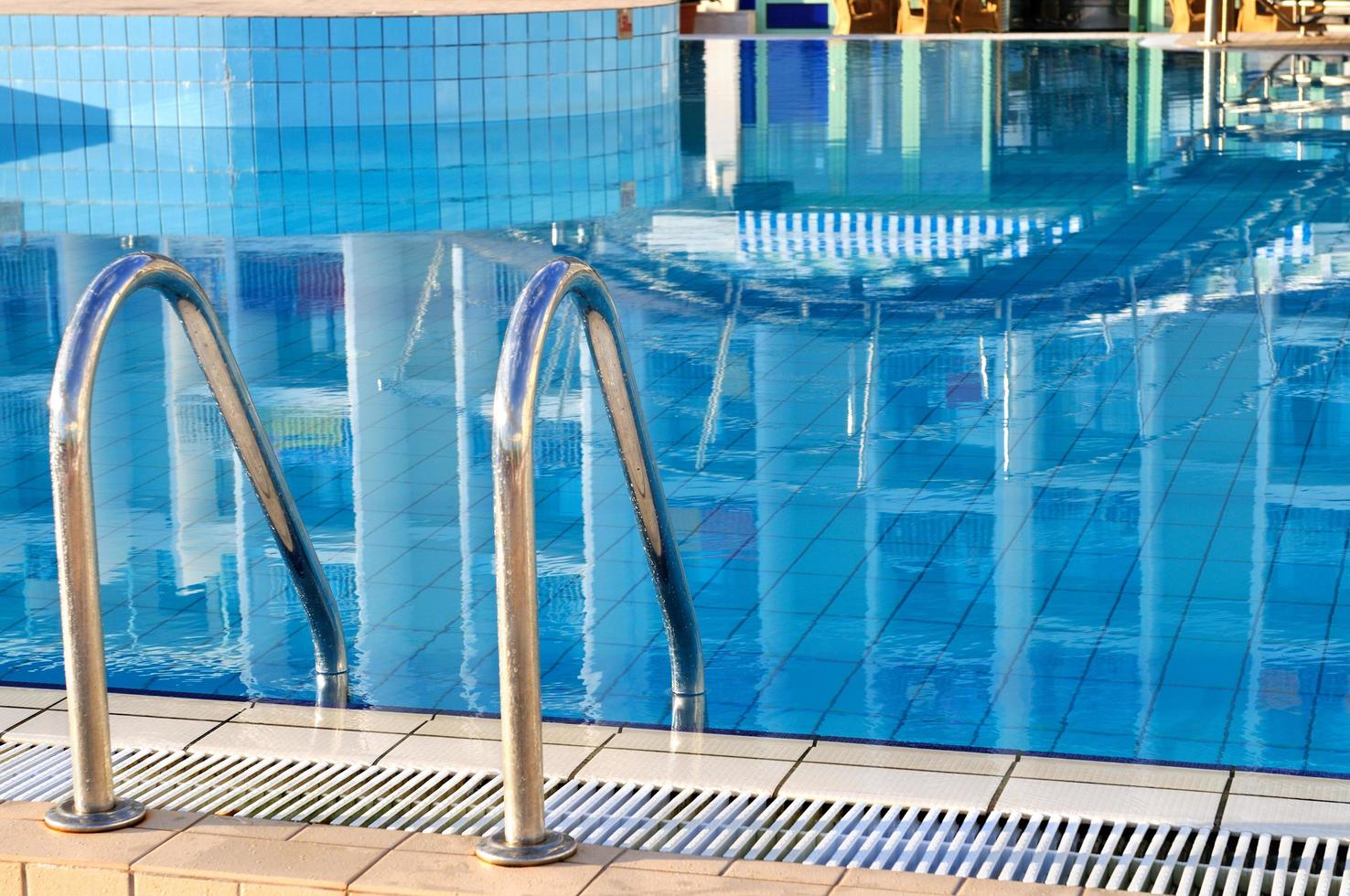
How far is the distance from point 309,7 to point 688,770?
10266mm

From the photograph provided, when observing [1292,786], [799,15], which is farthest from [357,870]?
[799,15]

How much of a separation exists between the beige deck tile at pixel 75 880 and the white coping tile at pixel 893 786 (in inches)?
33.4

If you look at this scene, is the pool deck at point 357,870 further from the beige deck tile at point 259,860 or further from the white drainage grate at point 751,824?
the white drainage grate at point 751,824

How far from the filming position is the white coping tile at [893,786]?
2434mm

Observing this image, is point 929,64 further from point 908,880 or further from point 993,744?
point 908,880

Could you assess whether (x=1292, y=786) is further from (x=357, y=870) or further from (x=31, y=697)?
(x=31, y=697)

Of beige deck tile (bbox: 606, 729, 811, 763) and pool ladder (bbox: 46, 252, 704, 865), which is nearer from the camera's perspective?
pool ladder (bbox: 46, 252, 704, 865)

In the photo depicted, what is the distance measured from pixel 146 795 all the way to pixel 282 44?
953 centimetres

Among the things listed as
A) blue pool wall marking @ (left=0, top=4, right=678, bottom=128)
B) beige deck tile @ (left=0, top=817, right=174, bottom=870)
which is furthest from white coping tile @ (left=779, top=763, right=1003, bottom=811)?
blue pool wall marking @ (left=0, top=4, right=678, bottom=128)

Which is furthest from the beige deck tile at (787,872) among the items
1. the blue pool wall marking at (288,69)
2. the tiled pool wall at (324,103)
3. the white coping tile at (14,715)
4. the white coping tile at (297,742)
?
the blue pool wall marking at (288,69)

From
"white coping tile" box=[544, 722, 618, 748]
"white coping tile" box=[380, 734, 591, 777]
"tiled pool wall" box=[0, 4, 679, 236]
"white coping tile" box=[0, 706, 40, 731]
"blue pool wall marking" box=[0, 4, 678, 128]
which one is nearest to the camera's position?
"white coping tile" box=[380, 734, 591, 777]

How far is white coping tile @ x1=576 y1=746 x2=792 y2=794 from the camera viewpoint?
8.27ft

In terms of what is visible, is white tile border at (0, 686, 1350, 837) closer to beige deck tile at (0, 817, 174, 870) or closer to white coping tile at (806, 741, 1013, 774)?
white coping tile at (806, 741, 1013, 774)

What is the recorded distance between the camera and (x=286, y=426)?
5.35m
